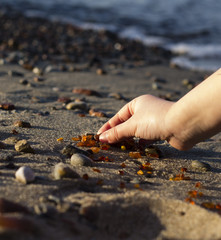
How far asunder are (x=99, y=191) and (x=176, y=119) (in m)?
0.65

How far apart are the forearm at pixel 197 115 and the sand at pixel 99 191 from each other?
10.5 inches

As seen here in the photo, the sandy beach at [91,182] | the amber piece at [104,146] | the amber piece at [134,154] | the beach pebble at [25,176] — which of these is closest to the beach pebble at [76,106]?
the sandy beach at [91,182]

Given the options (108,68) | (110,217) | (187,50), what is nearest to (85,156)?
(110,217)

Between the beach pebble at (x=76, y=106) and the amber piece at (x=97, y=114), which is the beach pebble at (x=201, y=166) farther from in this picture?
the beach pebble at (x=76, y=106)

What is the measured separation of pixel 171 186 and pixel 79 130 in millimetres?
1065

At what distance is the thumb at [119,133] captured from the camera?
225cm

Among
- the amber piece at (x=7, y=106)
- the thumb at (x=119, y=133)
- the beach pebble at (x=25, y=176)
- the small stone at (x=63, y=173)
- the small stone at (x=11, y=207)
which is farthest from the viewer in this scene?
the amber piece at (x=7, y=106)

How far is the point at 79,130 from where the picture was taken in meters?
2.73

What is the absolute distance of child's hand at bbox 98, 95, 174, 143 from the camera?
2.11 meters

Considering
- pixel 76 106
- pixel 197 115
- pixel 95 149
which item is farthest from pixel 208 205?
pixel 76 106

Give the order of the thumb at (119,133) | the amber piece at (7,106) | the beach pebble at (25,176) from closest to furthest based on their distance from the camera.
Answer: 1. the beach pebble at (25,176)
2. the thumb at (119,133)
3. the amber piece at (7,106)

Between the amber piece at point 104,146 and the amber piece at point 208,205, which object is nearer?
the amber piece at point 208,205

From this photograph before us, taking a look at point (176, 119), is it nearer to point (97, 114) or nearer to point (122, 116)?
point (122, 116)

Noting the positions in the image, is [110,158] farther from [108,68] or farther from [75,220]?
[108,68]
